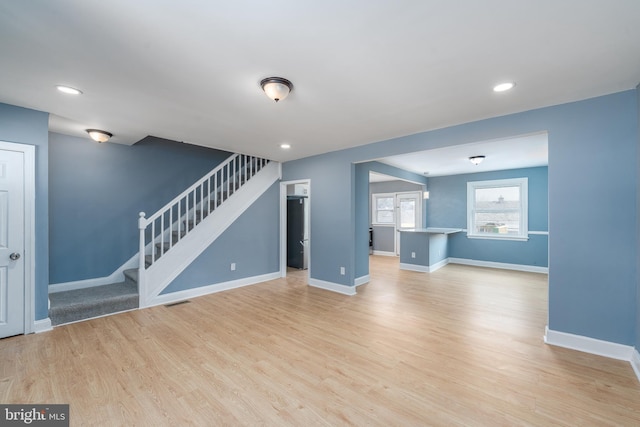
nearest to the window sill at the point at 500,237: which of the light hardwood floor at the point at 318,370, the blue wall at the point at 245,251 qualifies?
the light hardwood floor at the point at 318,370

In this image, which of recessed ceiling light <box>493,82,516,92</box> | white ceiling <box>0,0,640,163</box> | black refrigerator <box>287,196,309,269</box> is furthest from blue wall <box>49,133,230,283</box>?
recessed ceiling light <box>493,82,516,92</box>

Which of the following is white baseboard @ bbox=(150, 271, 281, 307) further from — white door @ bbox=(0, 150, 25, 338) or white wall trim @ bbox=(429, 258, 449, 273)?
white wall trim @ bbox=(429, 258, 449, 273)

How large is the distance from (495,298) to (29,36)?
20.2 feet

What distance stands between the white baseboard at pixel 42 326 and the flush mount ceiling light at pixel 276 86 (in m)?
3.72

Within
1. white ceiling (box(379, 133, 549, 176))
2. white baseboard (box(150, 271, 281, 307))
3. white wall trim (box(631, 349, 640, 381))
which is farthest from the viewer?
white ceiling (box(379, 133, 549, 176))

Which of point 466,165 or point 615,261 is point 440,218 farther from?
point 615,261

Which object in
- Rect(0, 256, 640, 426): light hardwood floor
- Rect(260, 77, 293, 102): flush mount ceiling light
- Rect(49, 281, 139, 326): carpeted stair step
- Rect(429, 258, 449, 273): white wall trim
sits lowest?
Rect(0, 256, 640, 426): light hardwood floor

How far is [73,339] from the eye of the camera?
3010mm

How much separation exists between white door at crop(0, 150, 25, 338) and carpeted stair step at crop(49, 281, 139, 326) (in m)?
0.34

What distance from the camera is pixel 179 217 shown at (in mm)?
4180

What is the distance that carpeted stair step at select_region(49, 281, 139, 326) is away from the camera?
11.2ft

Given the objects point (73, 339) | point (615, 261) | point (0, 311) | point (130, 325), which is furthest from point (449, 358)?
point (0, 311)

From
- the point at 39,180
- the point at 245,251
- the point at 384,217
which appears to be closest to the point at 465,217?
the point at 384,217

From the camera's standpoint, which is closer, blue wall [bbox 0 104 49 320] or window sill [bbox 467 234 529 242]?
blue wall [bbox 0 104 49 320]
